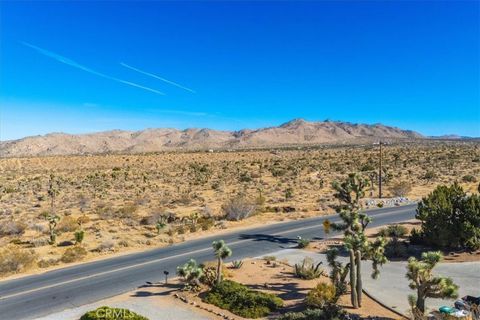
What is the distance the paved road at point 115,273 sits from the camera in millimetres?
16703

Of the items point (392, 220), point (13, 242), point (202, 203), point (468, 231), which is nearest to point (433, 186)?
point (392, 220)

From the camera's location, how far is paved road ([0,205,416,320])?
1670 cm

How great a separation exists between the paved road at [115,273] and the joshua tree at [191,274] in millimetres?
2264

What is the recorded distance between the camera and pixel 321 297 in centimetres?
1459

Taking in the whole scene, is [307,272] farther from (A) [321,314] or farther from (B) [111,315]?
(B) [111,315]

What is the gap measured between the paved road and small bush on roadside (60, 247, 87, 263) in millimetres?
1479

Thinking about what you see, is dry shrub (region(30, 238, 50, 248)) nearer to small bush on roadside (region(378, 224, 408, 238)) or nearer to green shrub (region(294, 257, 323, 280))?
green shrub (region(294, 257, 323, 280))

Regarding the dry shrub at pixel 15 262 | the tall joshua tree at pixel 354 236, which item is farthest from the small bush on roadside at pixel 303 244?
the dry shrub at pixel 15 262

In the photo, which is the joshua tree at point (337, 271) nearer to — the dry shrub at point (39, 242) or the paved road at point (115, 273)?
the paved road at point (115, 273)

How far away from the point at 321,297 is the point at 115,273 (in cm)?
1081

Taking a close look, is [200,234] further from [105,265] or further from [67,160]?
[67,160]

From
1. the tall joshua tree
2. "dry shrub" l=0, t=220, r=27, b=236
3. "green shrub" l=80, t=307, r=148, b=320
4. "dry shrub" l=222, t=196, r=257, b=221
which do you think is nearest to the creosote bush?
"dry shrub" l=0, t=220, r=27, b=236

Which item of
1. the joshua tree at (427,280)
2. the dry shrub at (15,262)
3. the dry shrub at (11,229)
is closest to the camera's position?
the joshua tree at (427,280)

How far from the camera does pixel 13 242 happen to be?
2906cm
